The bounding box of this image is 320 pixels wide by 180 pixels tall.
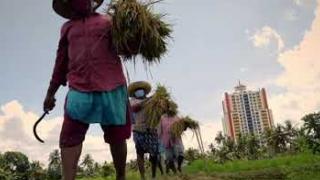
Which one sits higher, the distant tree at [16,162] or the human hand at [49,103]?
the distant tree at [16,162]

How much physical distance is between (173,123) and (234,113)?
612 feet

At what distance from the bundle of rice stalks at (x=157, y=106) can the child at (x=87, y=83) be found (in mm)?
4619

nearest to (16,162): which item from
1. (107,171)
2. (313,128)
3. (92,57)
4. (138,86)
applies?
(107,171)

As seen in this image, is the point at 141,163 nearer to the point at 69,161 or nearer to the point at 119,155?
the point at 119,155

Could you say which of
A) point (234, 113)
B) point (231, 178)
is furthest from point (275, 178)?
point (234, 113)

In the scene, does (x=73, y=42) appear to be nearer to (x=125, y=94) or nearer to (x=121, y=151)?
(x=125, y=94)

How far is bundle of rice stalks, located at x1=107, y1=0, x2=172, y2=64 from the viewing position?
4152 mm

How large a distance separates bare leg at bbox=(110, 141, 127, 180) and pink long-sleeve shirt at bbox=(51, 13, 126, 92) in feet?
1.54

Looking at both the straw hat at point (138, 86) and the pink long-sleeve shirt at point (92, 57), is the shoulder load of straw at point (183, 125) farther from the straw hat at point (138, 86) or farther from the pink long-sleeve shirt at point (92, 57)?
the pink long-sleeve shirt at point (92, 57)

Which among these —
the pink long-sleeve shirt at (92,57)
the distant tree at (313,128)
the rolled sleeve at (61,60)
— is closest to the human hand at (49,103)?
the rolled sleeve at (61,60)

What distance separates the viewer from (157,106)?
9172mm

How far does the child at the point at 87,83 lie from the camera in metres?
4.11

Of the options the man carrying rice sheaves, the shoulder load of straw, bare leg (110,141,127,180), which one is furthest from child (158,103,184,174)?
bare leg (110,141,127,180)

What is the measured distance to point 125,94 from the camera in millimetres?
4391
